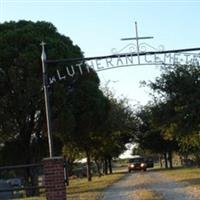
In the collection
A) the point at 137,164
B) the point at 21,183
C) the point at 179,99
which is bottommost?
the point at 21,183

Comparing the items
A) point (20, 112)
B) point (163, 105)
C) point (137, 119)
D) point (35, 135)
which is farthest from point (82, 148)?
point (137, 119)

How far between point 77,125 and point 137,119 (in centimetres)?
4277

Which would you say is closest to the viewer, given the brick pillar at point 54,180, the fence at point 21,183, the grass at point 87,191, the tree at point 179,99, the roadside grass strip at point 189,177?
the brick pillar at point 54,180

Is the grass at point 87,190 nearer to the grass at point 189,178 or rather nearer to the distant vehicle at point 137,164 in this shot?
the grass at point 189,178

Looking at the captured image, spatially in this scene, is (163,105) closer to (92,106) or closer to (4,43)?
(92,106)

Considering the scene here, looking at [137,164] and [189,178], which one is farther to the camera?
[137,164]

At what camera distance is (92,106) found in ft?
130

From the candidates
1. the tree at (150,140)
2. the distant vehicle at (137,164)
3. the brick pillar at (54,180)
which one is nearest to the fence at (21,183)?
the brick pillar at (54,180)

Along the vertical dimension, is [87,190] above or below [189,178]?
below

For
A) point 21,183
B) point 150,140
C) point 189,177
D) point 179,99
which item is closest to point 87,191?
point 21,183

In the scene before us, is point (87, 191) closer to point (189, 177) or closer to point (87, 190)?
point (87, 190)

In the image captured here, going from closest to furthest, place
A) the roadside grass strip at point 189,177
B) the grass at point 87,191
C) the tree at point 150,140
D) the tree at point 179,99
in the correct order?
1. the grass at point 87,191
2. the roadside grass strip at point 189,177
3. the tree at point 179,99
4. the tree at point 150,140

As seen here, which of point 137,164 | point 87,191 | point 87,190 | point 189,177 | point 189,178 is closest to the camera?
point 87,191

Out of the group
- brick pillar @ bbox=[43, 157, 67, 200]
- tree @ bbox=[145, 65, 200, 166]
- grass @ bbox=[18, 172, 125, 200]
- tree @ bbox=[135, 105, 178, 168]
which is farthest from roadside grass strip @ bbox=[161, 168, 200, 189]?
tree @ bbox=[135, 105, 178, 168]
